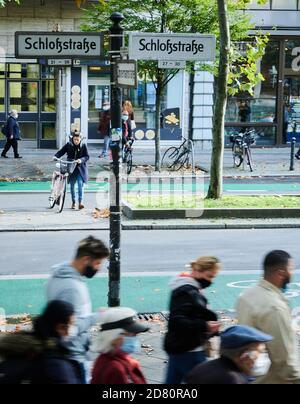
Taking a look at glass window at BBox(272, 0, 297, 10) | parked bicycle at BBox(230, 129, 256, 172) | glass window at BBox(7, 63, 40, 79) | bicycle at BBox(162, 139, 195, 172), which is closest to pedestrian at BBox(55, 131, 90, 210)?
bicycle at BBox(162, 139, 195, 172)

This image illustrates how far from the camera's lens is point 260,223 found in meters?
17.5

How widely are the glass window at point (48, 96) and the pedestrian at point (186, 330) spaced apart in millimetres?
25477

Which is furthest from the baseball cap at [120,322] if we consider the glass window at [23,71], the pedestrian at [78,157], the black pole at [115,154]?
the glass window at [23,71]

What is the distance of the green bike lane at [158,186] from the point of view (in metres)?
22.3

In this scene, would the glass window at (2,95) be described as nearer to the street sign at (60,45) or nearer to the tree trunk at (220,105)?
the tree trunk at (220,105)

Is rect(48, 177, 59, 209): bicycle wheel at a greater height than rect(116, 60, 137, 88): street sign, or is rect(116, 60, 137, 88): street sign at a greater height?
rect(116, 60, 137, 88): street sign

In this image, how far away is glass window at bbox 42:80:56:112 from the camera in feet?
102

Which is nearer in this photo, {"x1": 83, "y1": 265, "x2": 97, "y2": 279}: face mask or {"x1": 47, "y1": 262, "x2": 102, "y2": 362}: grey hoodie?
{"x1": 47, "y1": 262, "x2": 102, "y2": 362}: grey hoodie

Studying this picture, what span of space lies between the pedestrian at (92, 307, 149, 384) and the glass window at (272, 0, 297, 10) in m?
27.7

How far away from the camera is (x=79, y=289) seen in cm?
629

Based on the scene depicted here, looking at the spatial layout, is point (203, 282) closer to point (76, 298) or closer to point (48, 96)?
point (76, 298)

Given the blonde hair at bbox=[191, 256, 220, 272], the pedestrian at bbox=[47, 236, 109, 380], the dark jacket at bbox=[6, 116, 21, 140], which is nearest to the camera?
the pedestrian at bbox=[47, 236, 109, 380]

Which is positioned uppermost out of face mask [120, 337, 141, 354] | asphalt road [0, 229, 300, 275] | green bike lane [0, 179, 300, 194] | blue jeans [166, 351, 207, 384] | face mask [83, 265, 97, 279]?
face mask [83, 265, 97, 279]

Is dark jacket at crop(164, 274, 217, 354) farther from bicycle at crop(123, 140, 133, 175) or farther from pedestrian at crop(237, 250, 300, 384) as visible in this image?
bicycle at crop(123, 140, 133, 175)
